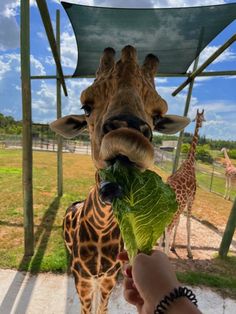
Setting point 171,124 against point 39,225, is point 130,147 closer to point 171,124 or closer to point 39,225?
point 171,124

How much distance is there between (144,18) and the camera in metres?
3.89

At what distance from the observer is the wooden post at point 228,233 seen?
184 inches

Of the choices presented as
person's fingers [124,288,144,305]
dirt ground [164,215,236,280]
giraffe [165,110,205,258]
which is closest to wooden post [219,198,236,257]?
dirt ground [164,215,236,280]

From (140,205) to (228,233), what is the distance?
168 inches

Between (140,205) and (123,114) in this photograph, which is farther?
(123,114)

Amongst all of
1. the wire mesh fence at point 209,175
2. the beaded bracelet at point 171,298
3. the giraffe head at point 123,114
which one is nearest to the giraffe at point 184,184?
the giraffe head at point 123,114

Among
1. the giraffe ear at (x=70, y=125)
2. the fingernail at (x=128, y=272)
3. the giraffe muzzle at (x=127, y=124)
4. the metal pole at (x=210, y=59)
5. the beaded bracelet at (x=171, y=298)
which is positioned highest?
the metal pole at (x=210, y=59)

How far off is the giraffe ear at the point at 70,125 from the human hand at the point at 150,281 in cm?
132

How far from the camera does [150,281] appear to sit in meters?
0.95

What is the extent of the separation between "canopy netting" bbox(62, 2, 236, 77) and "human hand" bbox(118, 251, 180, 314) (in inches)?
143

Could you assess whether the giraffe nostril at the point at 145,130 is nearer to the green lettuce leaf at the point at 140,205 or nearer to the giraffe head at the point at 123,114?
the giraffe head at the point at 123,114

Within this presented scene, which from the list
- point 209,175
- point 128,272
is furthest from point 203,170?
point 128,272

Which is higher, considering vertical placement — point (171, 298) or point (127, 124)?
point (127, 124)

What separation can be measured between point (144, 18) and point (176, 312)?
3916mm
